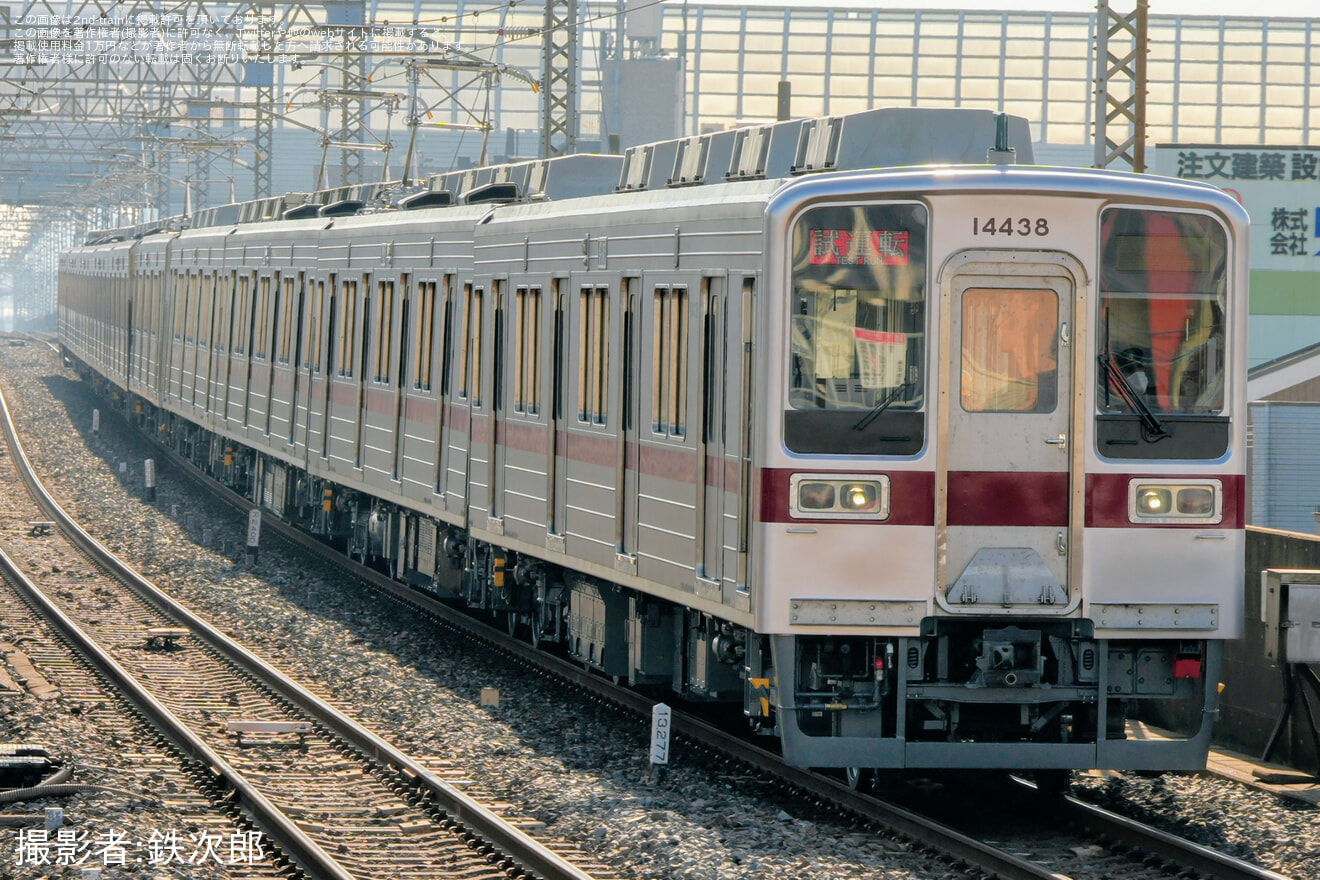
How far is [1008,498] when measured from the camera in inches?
357

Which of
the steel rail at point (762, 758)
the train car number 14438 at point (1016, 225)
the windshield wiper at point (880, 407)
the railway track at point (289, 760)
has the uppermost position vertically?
the train car number 14438 at point (1016, 225)

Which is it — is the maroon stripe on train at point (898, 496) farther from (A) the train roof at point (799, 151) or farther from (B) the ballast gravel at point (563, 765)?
(A) the train roof at point (799, 151)

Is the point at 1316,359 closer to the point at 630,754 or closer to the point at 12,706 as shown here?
the point at 630,754

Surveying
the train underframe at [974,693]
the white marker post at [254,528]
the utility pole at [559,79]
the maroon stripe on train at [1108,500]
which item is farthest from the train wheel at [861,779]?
the utility pole at [559,79]

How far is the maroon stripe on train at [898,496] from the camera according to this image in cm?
895

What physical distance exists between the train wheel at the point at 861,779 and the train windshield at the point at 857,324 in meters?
1.63

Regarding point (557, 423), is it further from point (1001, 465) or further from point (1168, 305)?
point (1168, 305)

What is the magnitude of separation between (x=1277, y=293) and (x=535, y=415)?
598 inches

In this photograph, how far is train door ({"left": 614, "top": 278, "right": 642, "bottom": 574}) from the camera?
1100cm

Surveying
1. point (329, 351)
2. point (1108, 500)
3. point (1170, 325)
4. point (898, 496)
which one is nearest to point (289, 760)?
point (898, 496)

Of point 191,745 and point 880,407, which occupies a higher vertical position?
point 880,407

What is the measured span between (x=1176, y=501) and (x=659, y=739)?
2915mm

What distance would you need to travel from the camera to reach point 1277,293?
2522 cm

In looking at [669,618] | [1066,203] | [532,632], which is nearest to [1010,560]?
[1066,203]
